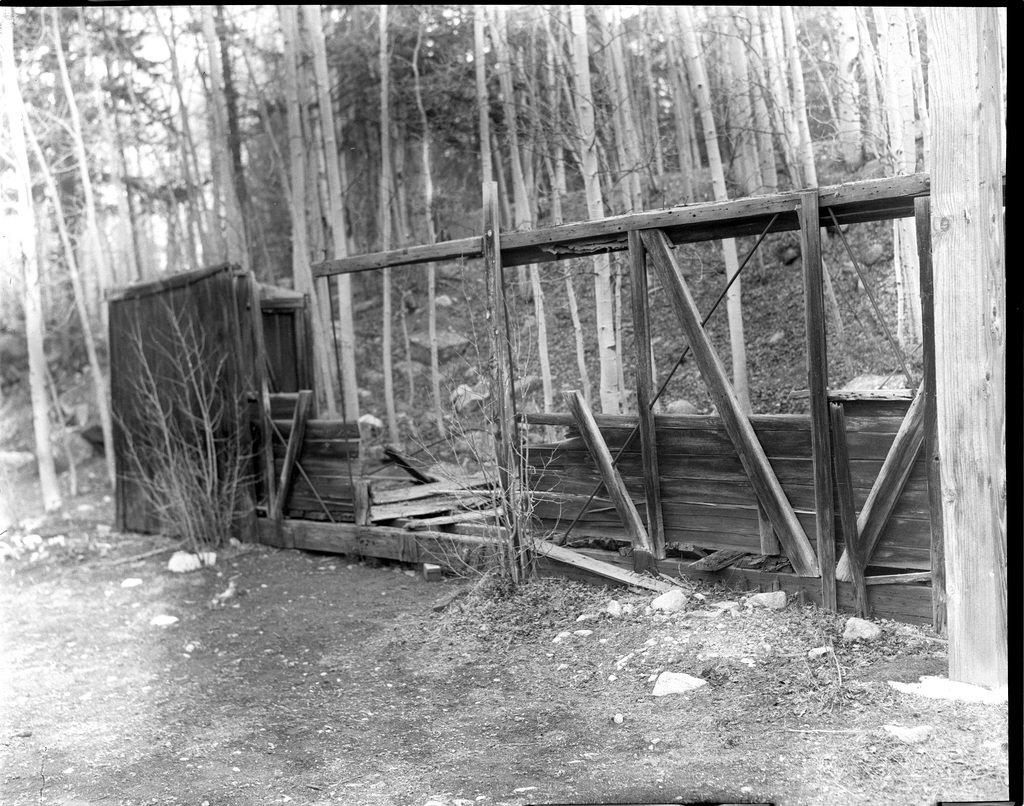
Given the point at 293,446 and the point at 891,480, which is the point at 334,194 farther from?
the point at 891,480

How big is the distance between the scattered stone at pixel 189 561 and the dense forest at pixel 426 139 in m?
2.03

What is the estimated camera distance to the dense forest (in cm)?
1048

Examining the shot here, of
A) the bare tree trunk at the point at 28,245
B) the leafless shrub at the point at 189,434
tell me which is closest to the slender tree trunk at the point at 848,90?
the leafless shrub at the point at 189,434

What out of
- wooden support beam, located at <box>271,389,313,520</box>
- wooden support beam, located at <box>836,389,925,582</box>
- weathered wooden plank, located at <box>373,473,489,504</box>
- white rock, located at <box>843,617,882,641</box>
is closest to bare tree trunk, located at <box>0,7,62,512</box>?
wooden support beam, located at <box>271,389,313,520</box>

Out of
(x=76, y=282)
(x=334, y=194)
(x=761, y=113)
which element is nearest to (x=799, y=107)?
(x=761, y=113)

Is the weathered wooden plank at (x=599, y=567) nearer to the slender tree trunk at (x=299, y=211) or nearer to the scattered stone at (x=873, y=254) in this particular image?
the slender tree trunk at (x=299, y=211)

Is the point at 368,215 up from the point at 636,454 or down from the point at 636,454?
up

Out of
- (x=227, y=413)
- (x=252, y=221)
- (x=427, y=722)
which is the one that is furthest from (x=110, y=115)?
(x=427, y=722)

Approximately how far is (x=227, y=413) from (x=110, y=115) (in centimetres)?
1084

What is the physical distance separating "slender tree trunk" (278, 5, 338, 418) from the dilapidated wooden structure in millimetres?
5756

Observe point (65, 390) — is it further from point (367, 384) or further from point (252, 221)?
point (367, 384)

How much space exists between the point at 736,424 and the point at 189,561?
5989 mm

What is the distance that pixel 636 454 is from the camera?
643 cm

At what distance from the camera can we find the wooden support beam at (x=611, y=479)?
6.33 m
